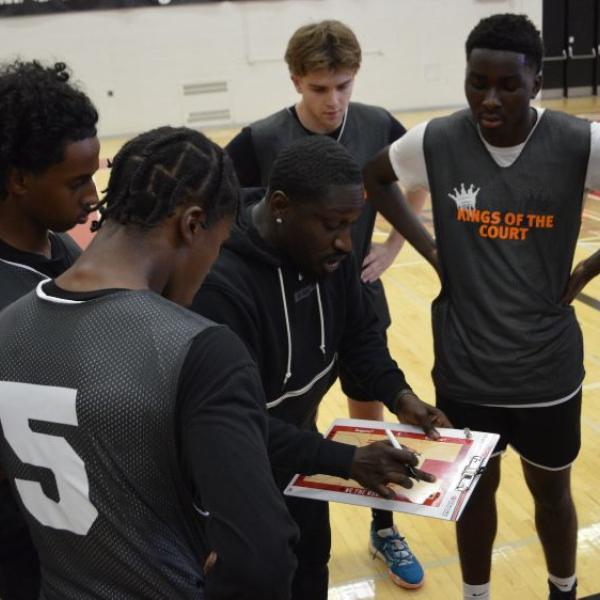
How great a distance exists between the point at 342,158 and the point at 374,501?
721 mm

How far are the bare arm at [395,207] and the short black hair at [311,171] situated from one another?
2.25 feet

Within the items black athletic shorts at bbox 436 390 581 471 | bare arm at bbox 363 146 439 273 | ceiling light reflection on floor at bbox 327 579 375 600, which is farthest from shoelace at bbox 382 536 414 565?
bare arm at bbox 363 146 439 273

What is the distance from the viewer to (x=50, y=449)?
1047 mm

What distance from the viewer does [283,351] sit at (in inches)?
68.9

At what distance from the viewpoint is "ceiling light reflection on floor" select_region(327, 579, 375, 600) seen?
8.45 feet

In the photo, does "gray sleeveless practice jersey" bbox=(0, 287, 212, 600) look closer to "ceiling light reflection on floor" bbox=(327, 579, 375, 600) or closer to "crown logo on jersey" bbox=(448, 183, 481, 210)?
"crown logo on jersey" bbox=(448, 183, 481, 210)

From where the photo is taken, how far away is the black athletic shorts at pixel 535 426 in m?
2.04

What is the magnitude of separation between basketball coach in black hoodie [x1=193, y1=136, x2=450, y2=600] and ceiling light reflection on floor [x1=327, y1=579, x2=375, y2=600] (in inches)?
25.4

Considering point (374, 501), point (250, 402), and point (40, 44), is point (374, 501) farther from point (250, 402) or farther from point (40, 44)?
point (40, 44)

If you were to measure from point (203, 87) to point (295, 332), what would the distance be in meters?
11.8

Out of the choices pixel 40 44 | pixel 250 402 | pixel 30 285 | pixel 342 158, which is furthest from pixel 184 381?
pixel 40 44

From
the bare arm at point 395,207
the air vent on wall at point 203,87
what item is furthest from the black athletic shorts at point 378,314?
the air vent on wall at point 203,87

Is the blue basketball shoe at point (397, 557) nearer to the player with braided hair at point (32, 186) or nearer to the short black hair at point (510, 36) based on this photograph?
the player with braided hair at point (32, 186)

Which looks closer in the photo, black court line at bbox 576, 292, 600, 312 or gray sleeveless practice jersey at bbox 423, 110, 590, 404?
gray sleeveless practice jersey at bbox 423, 110, 590, 404
